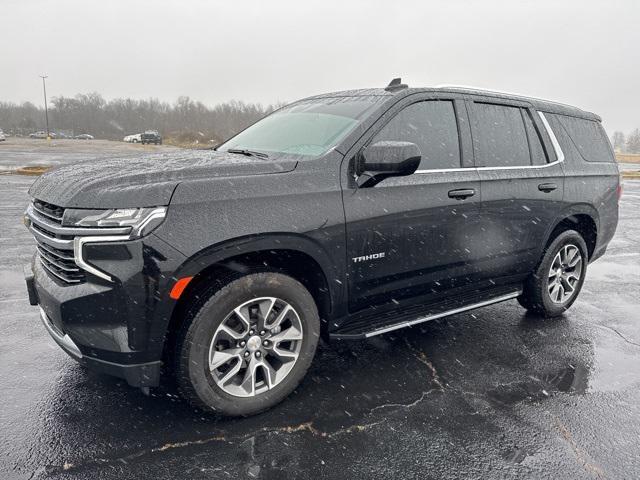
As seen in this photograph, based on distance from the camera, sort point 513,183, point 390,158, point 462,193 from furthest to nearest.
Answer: point 513,183, point 462,193, point 390,158

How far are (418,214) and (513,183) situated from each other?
3.76ft

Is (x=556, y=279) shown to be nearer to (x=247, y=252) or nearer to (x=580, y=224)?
(x=580, y=224)

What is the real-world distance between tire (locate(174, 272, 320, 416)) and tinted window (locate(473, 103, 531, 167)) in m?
1.93

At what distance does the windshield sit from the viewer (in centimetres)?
318

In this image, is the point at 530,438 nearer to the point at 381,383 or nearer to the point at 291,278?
the point at 381,383

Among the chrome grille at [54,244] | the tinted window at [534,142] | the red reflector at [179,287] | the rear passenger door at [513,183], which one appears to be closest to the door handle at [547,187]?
the rear passenger door at [513,183]

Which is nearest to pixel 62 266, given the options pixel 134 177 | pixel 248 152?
pixel 134 177

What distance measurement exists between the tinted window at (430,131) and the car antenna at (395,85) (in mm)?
177

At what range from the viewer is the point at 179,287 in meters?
2.40

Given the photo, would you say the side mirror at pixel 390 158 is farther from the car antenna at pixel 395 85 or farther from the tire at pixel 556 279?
the tire at pixel 556 279

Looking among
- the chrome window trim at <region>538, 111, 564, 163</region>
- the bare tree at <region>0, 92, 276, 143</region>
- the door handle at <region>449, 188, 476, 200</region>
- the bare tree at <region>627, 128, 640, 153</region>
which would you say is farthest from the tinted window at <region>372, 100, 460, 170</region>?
the bare tree at <region>627, 128, 640, 153</region>

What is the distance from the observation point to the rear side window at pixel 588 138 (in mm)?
4559

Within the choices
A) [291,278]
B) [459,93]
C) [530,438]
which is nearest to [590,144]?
[459,93]

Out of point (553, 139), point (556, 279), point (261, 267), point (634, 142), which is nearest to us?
point (261, 267)
